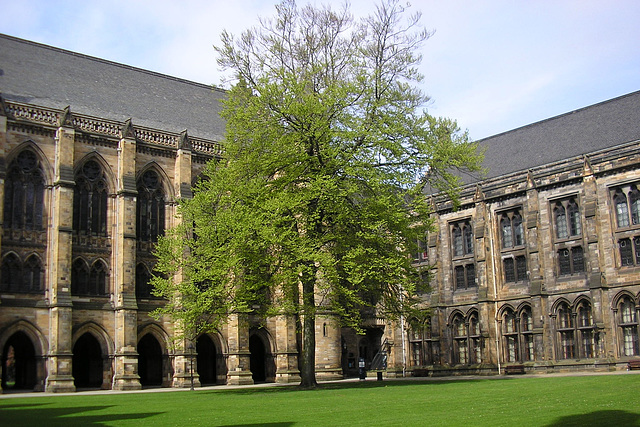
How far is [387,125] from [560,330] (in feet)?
63.5

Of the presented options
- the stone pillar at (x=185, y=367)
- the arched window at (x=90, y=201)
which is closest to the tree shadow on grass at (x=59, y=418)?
the stone pillar at (x=185, y=367)

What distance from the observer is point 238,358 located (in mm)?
43500

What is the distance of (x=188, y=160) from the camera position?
147 feet

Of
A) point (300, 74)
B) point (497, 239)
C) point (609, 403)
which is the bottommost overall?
point (609, 403)

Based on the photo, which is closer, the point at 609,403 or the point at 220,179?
the point at 609,403

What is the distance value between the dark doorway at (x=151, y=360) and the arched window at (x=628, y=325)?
27203 mm

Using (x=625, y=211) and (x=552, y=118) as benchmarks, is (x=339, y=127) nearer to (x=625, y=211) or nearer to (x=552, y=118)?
(x=625, y=211)

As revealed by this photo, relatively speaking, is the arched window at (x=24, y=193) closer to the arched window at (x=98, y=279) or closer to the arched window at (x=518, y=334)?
the arched window at (x=98, y=279)

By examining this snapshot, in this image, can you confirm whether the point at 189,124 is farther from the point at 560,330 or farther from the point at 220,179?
the point at 560,330

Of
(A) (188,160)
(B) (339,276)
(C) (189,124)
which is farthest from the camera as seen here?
(C) (189,124)

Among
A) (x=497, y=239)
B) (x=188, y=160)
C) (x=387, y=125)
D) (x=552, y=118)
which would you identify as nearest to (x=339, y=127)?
(x=387, y=125)

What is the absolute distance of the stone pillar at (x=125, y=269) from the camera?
3947 centimetres

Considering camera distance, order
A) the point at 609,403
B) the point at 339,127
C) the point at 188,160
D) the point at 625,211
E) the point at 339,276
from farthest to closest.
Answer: the point at 188,160, the point at 625,211, the point at 339,127, the point at 339,276, the point at 609,403

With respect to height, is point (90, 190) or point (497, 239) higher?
point (90, 190)
